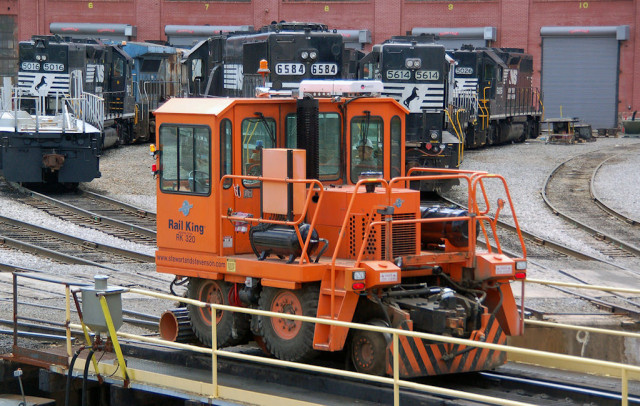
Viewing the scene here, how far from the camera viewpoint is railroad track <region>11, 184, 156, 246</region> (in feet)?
63.9

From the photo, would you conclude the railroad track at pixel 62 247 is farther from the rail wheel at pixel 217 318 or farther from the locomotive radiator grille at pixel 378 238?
the locomotive radiator grille at pixel 378 238

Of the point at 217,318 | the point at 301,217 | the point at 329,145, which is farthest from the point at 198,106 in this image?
the point at 217,318

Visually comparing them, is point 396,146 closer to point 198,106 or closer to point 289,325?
point 198,106

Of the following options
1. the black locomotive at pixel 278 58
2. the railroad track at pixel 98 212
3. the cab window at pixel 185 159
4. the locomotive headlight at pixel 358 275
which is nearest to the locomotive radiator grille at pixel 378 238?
the locomotive headlight at pixel 358 275

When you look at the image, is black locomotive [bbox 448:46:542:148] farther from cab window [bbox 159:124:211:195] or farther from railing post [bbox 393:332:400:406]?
railing post [bbox 393:332:400:406]

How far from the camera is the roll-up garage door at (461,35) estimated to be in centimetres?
4953

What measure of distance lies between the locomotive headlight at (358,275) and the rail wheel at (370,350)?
1.78ft

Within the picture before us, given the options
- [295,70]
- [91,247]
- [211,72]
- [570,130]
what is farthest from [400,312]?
[570,130]

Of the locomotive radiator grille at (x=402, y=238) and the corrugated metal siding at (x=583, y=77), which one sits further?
the corrugated metal siding at (x=583, y=77)

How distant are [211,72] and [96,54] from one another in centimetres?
895

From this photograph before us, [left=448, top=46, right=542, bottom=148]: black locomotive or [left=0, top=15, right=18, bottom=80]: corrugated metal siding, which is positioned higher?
[left=0, top=15, right=18, bottom=80]: corrugated metal siding

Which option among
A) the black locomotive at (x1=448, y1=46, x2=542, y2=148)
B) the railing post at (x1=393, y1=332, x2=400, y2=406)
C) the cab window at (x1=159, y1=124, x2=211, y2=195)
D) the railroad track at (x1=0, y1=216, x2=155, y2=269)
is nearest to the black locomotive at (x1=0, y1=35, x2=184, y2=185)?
the railroad track at (x1=0, y1=216, x2=155, y2=269)

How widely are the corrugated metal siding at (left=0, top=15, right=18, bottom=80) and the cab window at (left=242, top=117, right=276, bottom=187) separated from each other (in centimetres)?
4511

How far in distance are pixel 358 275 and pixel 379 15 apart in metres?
43.2
